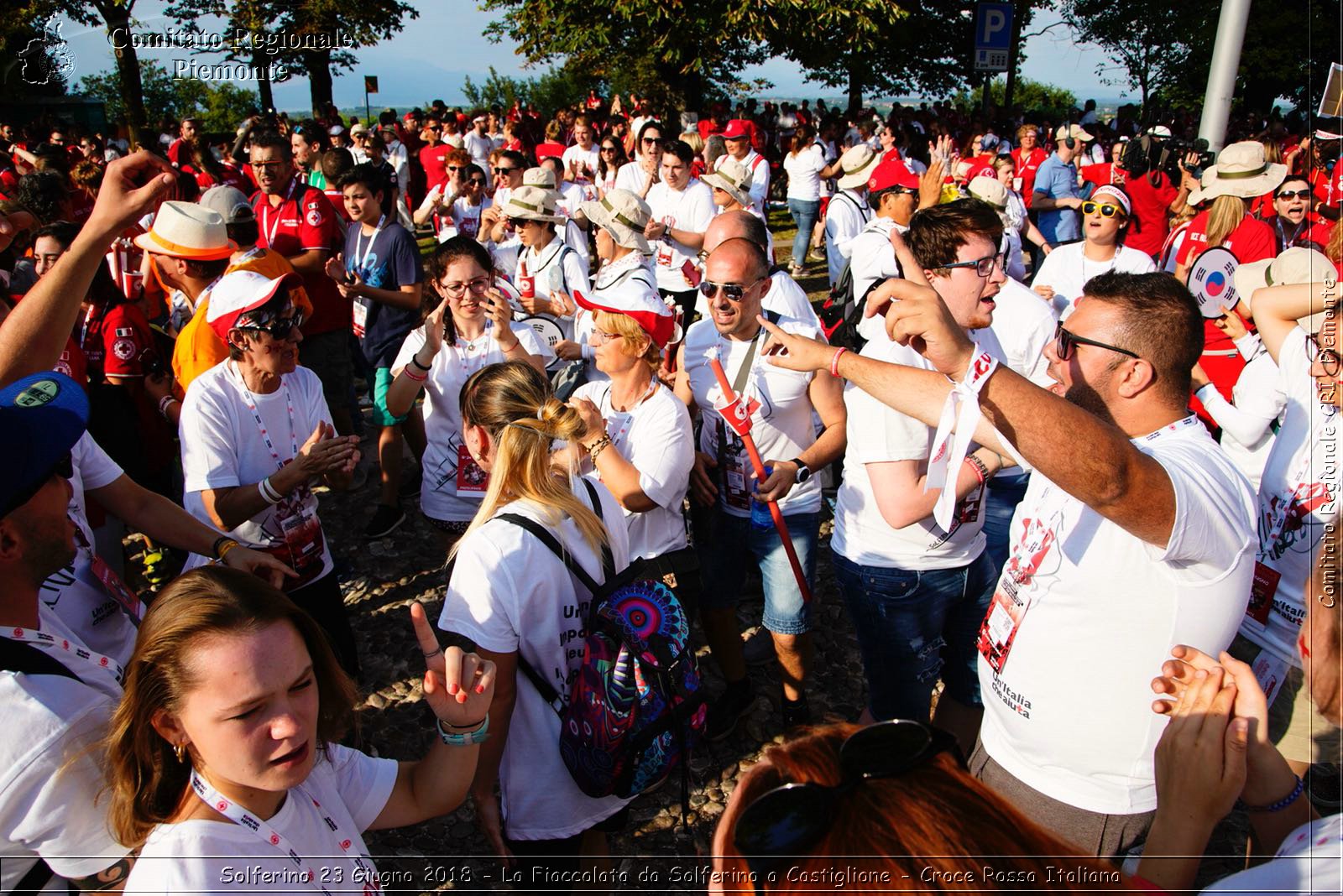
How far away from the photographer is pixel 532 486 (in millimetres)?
2566

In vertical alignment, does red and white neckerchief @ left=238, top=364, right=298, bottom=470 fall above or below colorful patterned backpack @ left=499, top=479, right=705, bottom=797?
above

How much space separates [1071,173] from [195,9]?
17816mm

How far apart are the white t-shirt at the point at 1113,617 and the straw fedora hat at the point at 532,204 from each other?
428 centimetres

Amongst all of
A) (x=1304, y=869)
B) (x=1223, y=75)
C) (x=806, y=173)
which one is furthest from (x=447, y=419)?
(x=1223, y=75)

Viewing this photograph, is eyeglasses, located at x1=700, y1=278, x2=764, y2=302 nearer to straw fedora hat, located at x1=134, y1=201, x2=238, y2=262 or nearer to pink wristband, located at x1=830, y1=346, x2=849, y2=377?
pink wristband, located at x1=830, y1=346, x2=849, y2=377

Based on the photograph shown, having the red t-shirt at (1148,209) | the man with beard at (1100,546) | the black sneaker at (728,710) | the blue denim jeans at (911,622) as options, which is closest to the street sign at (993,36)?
the red t-shirt at (1148,209)

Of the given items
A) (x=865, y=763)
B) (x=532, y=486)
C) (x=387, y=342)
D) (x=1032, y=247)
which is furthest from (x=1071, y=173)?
(x=865, y=763)

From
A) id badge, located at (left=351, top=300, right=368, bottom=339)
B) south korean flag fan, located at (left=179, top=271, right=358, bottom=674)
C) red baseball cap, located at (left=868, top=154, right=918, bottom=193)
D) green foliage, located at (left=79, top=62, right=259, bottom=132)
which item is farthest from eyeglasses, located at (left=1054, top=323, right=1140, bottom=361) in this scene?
green foliage, located at (left=79, top=62, right=259, bottom=132)

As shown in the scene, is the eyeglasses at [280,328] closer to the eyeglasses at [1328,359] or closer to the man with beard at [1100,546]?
the man with beard at [1100,546]

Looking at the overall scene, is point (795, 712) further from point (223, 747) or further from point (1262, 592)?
point (223, 747)

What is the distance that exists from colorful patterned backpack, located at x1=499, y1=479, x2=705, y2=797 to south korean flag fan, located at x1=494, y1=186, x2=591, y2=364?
3.09m

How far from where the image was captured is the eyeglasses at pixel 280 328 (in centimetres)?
339

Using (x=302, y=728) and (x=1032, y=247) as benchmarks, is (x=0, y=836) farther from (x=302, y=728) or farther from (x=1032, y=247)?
(x=1032, y=247)

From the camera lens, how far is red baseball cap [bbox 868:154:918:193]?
27.5 feet
